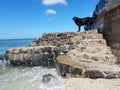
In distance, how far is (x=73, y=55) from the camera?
32.1ft

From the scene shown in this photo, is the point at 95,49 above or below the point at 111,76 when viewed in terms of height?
above

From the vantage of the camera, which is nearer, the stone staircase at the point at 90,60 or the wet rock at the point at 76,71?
the stone staircase at the point at 90,60

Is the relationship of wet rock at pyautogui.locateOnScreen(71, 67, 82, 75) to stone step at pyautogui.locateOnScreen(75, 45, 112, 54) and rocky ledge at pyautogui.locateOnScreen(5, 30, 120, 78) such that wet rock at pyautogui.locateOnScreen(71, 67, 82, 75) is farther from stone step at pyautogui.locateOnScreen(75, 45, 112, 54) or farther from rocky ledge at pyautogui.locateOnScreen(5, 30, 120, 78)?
stone step at pyautogui.locateOnScreen(75, 45, 112, 54)

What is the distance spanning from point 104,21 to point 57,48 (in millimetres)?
3040

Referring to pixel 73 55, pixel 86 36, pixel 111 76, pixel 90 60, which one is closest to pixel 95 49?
pixel 73 55

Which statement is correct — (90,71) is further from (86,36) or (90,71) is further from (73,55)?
(86,36)

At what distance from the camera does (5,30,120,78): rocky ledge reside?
7090 millimetres

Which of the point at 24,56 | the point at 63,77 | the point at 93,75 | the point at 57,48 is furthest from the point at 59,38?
the point at 93,75

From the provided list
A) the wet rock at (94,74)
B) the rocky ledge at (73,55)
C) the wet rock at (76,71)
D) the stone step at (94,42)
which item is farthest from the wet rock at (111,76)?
the stone step at (94,42)

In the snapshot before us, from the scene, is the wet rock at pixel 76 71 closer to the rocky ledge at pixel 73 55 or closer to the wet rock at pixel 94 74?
the rocky ledge at pixel 73 55

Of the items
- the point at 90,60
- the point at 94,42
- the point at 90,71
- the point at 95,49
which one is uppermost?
the point at 94,42

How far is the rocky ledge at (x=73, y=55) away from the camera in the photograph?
709cm

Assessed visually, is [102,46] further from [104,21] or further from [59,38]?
[59,38]

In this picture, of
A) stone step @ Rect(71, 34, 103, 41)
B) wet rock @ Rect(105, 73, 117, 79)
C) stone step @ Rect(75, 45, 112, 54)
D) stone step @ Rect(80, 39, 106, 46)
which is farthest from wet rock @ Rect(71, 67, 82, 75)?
stone step @ Rect(71, 34, 103, 41)
